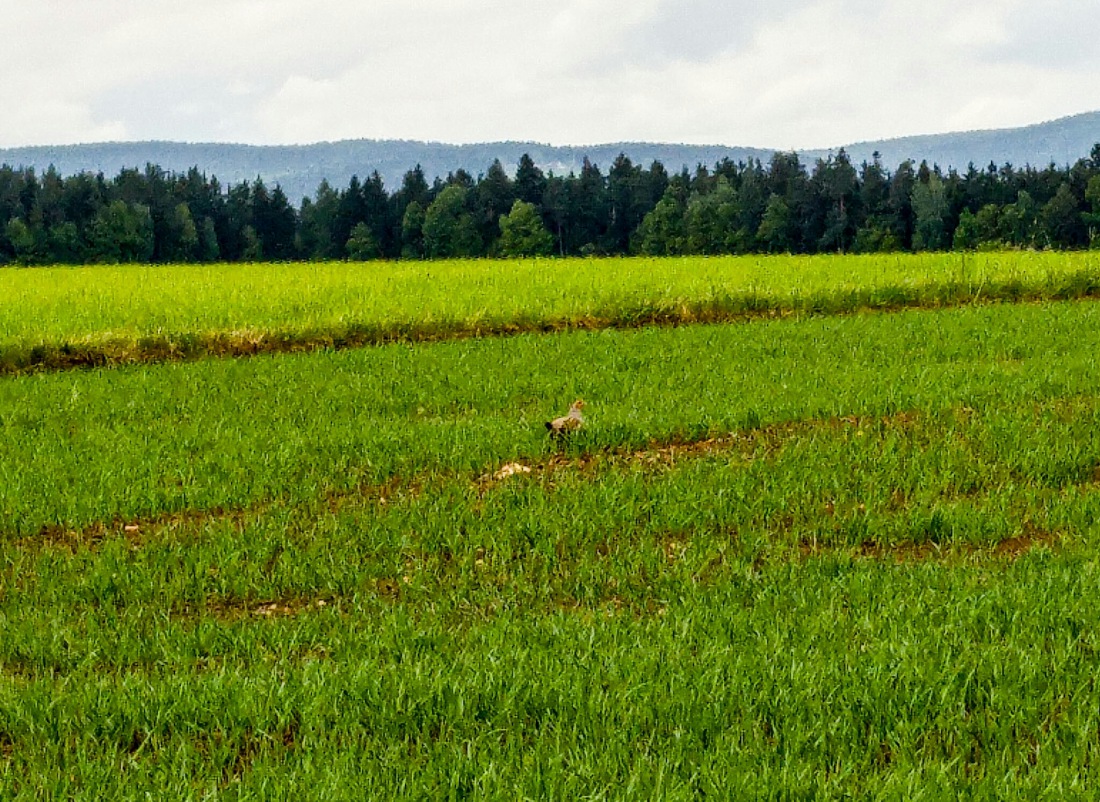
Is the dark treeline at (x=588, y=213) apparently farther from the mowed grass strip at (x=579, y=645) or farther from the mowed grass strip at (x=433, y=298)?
the mowed grass strip at (x=579, y=645)

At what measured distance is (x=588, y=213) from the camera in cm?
12731

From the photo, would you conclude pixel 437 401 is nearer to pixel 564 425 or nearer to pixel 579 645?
pixel 564 425

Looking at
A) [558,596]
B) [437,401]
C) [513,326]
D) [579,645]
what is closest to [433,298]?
[513,326]

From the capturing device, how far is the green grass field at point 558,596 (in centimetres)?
418

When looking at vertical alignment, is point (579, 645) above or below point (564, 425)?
below

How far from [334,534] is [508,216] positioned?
108154 mm

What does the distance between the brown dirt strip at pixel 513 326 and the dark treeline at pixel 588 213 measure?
80053 millimetres

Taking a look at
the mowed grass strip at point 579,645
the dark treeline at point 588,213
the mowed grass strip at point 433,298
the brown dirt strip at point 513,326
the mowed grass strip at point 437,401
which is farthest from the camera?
the dark treeline at point 588,213

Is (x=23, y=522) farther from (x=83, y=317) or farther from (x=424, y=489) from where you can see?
(x=83, y=317)

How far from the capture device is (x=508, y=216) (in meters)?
114

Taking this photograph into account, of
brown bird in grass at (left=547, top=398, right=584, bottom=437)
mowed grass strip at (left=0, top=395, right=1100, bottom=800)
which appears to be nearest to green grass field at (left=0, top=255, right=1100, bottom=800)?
mowed grass strip at (left=0, top=395, right=1100, bottom=800)

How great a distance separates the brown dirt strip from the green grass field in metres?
5.63

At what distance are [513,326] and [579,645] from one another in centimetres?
1713

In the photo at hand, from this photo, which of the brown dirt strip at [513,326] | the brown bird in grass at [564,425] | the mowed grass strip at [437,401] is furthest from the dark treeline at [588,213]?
the brown bird in grass at [564,425]
